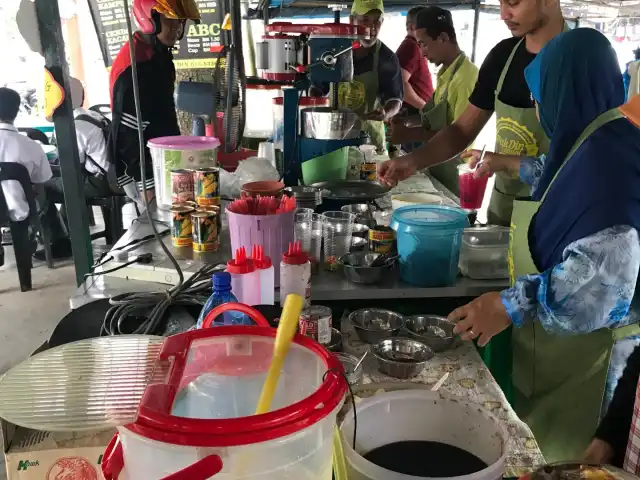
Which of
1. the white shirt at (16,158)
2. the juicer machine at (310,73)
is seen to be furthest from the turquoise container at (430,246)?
the white shirt at (16,158)

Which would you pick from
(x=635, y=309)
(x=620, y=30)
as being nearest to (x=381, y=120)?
(x=635, y=309)

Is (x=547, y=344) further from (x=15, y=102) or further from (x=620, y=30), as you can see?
(x=620, y=30)

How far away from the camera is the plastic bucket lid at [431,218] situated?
161 centimetres

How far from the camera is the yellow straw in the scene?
755 mm

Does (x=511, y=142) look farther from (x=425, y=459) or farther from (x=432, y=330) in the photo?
(x=425, y=459)

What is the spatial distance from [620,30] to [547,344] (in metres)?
6.14

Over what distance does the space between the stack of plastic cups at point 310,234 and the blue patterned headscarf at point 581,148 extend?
0.67 m

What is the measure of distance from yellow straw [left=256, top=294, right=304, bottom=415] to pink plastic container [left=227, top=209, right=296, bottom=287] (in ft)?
2.78

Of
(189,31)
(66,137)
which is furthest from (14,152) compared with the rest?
(66,137)

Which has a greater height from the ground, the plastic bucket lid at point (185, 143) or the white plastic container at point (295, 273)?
the plastic bucket lid at point (185, 143)

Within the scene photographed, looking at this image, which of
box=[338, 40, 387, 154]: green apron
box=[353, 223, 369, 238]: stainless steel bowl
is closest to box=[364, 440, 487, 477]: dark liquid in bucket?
box=[353, 223, 369, 238]: stainless steel bowl

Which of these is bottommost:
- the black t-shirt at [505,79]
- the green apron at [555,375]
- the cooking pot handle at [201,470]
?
the green apron at [555,375]

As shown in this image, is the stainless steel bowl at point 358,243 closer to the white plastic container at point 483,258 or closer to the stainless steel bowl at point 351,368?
the white plastic container at point 483,258

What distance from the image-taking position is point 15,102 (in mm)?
4379
